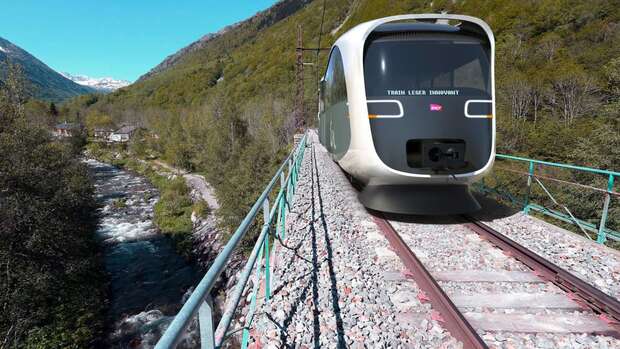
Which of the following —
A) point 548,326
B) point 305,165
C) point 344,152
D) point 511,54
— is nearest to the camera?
point 548,326

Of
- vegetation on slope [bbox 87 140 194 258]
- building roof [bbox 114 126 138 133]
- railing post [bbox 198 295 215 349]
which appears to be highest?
building roof [bbox 114 126 138 133]

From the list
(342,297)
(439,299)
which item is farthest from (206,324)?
(439,299)

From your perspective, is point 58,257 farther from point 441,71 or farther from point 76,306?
point 441,71

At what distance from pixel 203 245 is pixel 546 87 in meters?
34.9

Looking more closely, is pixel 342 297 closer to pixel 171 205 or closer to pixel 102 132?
pixel 171 205

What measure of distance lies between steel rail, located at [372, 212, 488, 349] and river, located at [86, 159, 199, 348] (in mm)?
11884

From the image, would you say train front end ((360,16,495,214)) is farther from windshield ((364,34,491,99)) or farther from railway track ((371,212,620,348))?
railway track ((371,212,620,348))

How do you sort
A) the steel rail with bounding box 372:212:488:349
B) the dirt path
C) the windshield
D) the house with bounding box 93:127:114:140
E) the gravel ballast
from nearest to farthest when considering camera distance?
the steel rail with bounding box 372:212:488:349 → the gravel ballast → the windshield → the dirt path → the house with bounding box 93:127:114:140

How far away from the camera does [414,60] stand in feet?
15.9

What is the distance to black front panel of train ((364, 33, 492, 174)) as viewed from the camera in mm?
4703

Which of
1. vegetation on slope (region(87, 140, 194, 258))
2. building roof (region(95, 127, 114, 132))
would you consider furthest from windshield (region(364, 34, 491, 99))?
building roof (region(95, 127, 114, 132))

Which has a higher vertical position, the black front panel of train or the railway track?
the black front panel of train

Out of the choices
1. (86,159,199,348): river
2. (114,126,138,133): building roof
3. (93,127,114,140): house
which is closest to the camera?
(86,159,199,348): river

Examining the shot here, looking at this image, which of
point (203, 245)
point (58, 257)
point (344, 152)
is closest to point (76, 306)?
point (58, 257)
